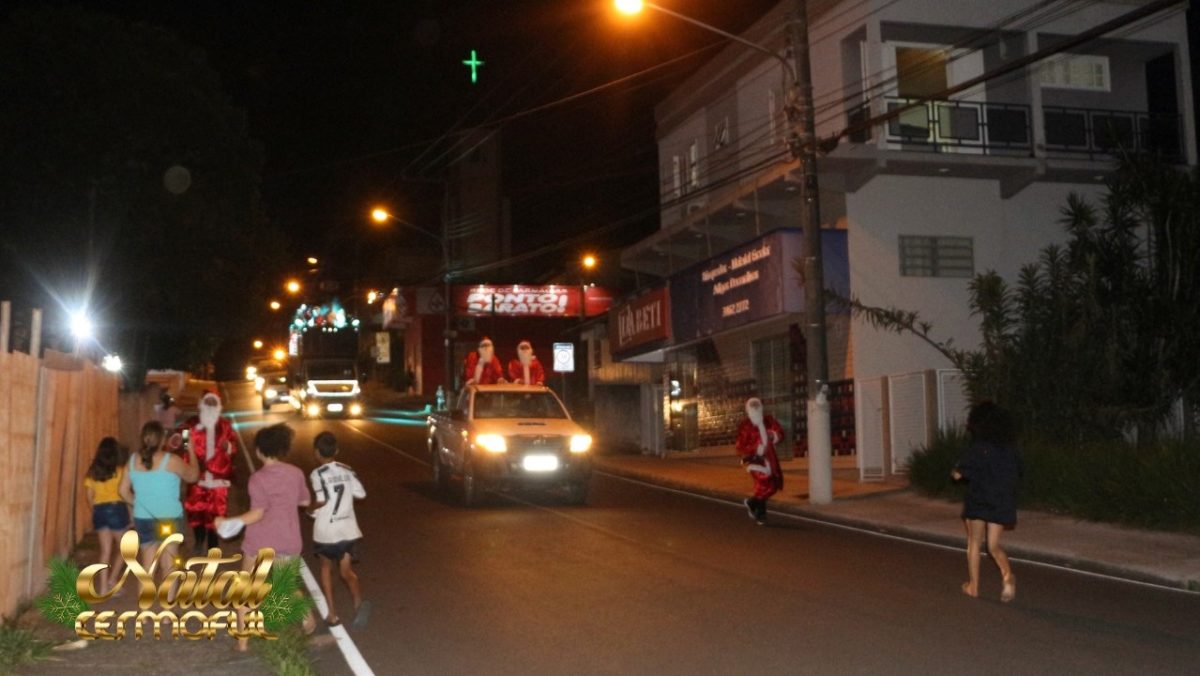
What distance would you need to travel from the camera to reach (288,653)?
827cm

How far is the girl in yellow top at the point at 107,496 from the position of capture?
35.9 feet

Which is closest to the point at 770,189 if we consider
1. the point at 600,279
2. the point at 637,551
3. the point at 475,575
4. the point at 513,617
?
the point at 637,551

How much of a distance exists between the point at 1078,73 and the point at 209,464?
→ 21.4 m

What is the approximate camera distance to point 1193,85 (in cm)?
2744

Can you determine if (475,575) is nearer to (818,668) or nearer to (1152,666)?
(818,668)

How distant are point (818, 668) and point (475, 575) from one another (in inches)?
196

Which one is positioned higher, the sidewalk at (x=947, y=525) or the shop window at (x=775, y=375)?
the shop window at (x=775, y=375)

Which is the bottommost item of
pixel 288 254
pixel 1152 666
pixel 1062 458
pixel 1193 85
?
pixel 1152 666

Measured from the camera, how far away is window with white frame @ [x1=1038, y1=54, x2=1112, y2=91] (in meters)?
26.6

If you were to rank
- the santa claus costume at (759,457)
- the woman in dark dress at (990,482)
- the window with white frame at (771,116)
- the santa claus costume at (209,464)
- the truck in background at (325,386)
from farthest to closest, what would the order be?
1. the truck in background at (325,386)
2. the window with white frame at (771,116)
3. the santa claus costume at (759,457)
4. the santa claus costume at (209,464)
5. the woman in dark dress at (990,482)

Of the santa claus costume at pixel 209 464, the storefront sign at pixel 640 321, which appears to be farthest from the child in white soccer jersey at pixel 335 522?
the storefront sign at pixel 640 321

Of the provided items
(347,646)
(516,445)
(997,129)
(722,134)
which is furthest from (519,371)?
(347,646)

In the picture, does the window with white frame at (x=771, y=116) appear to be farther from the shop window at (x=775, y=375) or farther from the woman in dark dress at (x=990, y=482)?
the woman in dark dress at (x=990, y=482)

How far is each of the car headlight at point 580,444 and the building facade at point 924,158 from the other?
5794 millimetres
